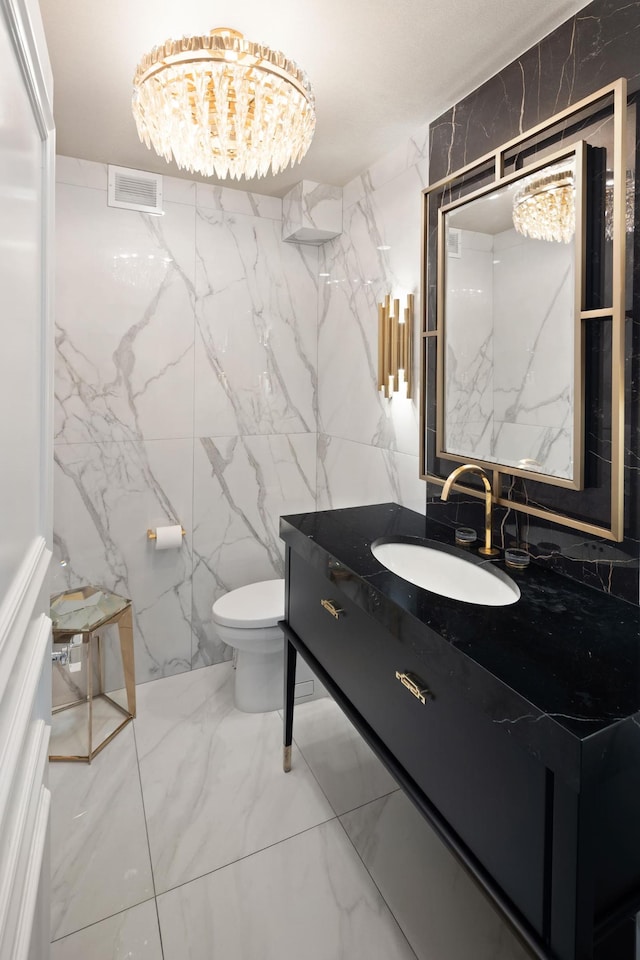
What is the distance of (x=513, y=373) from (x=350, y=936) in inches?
65.6

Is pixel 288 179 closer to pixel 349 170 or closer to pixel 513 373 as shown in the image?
pixel 349 170

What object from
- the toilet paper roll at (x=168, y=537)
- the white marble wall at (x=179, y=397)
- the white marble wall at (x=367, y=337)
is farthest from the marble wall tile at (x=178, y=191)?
the toilet paper roll at (x=168, y=537)

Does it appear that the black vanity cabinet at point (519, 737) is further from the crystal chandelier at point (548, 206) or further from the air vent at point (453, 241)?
the air vent at point (453, 241)

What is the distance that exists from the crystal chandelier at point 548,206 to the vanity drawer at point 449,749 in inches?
46.2

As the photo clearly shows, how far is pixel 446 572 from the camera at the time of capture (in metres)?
1.69

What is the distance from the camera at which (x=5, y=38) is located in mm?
611

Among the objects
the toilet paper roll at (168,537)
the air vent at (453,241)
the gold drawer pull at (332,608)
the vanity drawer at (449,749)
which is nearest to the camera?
the vanity drawer at (449,749)

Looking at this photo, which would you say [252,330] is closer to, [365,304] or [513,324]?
[365,304]

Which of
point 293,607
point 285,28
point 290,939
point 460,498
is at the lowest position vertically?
point 290,939

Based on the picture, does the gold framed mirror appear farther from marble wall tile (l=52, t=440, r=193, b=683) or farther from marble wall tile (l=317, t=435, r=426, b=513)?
marble wall tile (l=52, t=440, r=193, b=683)

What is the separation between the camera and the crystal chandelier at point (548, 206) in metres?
1.43

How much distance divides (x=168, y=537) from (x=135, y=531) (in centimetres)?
17

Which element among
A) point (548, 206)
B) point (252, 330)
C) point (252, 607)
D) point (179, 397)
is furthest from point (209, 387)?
point (548, 206)

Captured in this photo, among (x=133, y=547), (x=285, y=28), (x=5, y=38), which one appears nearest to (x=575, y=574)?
(x=5, y=38)
